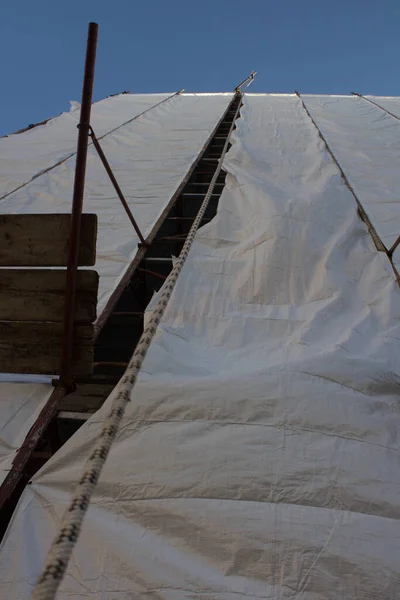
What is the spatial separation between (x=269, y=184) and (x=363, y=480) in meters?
2.83

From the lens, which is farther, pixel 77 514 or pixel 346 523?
pixel 346 523

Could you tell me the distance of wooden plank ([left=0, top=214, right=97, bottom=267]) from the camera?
6.52ft

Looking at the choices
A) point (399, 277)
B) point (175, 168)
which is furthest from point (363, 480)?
point (175, 168)

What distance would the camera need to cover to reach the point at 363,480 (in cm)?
139

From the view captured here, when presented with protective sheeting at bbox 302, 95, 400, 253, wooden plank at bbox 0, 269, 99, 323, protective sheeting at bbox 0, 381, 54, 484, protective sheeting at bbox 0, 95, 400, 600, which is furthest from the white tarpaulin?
protective sheeting at bbox 302, 95, 400, 253

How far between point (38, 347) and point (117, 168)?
3.56 meters

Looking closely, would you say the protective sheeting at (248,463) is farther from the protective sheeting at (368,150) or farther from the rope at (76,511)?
the protective sheeting at (368,150)

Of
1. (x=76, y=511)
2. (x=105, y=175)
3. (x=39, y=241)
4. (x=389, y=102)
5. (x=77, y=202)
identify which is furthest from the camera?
(x=389, y=102)

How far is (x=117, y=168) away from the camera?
5172mm

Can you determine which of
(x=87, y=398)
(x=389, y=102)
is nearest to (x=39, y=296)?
(x=87, y=398)

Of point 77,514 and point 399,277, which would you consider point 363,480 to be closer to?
point 77,514

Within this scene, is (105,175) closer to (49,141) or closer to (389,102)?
(49,141)

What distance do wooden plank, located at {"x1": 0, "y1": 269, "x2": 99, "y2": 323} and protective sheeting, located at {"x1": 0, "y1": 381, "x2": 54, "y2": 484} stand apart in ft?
1.02

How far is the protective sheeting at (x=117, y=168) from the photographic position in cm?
351
